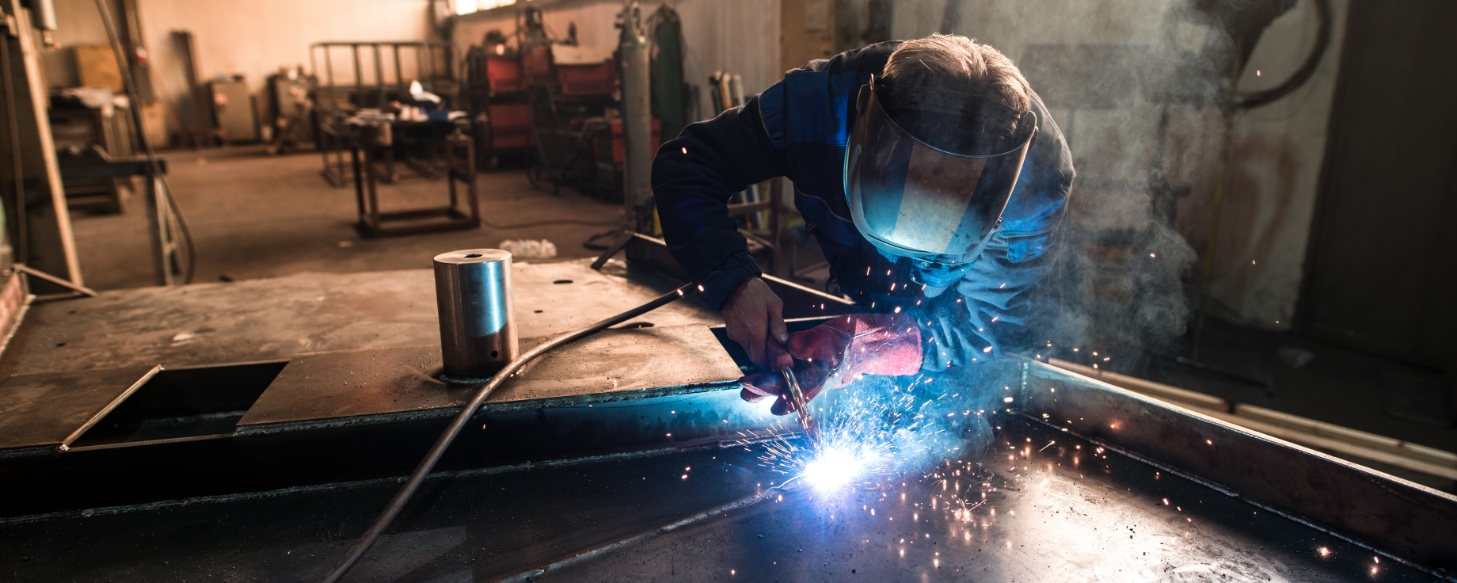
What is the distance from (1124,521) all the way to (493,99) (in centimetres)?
965

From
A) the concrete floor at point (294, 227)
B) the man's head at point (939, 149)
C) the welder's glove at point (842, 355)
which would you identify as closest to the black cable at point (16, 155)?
the concrete floor at point (294, 227)

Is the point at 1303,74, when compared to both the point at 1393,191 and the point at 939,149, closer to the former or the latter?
the point at 1393,191

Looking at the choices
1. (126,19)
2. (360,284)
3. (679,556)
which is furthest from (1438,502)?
(126,19)

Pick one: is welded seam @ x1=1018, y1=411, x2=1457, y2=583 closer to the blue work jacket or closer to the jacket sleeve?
the blue work jacket

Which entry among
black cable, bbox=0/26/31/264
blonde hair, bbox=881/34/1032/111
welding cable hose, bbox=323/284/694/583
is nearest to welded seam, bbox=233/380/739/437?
welding cable hose, bbox=323/284/694/583

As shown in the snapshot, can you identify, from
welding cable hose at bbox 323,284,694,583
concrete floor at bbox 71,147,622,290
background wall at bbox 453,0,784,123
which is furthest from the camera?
background wall at bbox 453,0,784,123

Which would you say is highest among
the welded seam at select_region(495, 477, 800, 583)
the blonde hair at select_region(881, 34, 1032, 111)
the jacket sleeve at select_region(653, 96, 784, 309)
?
the blonde hair at select_region(881, 34, 1032, 111)

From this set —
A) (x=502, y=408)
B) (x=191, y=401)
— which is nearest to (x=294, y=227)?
(x=191, y=401)

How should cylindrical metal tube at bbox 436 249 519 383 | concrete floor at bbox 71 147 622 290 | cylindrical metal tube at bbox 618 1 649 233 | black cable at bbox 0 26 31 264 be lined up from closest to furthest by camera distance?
1. cylindrical metal tube at bbox 436 249 519 383
2. black cable at bbox 0 26 31 264
3. concrete floor at bbox 71 147 622 290
4. cylindrical metal tube at bbox 618 1 649 233

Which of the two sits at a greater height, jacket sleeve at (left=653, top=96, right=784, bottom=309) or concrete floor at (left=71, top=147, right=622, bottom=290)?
jacket sleeve at (left=653, top=96, right=784, bottom=309)

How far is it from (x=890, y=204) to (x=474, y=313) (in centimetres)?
70

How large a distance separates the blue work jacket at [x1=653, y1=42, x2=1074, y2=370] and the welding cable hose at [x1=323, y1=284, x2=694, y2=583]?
18 cm

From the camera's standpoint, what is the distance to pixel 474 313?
1.23 m

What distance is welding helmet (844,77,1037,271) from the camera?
3.61 feet
